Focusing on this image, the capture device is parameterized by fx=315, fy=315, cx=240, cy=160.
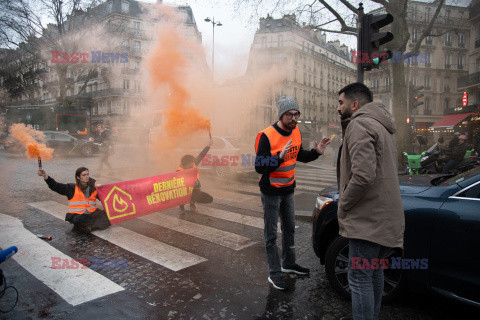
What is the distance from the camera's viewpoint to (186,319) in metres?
2.67

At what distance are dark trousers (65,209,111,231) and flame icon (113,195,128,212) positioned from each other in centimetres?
23

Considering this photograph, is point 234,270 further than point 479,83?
No

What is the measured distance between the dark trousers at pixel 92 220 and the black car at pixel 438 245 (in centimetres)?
375

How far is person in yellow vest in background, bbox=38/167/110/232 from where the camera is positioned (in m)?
5.05

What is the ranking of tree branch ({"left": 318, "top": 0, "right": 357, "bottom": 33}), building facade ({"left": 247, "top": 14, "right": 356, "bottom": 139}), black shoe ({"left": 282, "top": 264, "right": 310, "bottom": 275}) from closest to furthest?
black shoe ({"left": 282, "top": 264, "right": 310, "bottom": 275}) < tree branch ({"left": 318, "top": 0, "right": 357, "bottom": 33}) < building facade ({"left": 247, "top": 14, "right": 356, "bottom": 139})

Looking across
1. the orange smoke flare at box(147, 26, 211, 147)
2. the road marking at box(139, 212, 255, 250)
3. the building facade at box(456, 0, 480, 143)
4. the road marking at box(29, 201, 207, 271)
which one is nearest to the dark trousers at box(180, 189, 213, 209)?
the road marking at box(139, 212, 255, 250)

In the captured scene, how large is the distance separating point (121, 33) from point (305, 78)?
1386cm

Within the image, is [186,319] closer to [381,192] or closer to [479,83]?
[381,192]

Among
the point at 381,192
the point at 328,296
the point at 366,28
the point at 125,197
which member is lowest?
the point at 328,296

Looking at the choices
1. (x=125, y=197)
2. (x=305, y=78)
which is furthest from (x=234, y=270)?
(x=305, y=78)

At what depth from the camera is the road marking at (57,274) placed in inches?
121

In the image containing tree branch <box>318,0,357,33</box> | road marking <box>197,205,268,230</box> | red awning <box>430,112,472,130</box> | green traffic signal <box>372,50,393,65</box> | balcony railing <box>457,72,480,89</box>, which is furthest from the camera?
balcony railing <box>457,72,480,89</box>

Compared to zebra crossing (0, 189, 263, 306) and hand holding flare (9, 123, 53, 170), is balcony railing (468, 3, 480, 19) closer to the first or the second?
zebra crossing (0, 189, 263, 306)

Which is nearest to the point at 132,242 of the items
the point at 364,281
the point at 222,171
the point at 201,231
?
the point at 201,231
